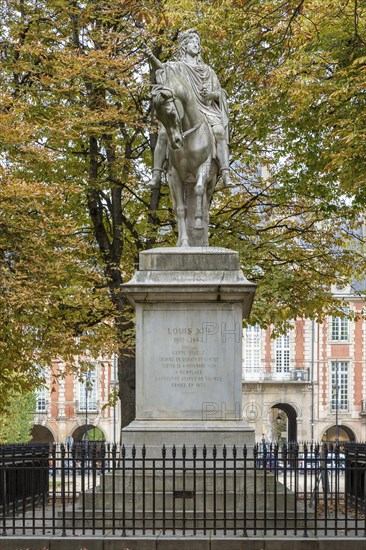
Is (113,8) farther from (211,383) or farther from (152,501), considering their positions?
(152,501)

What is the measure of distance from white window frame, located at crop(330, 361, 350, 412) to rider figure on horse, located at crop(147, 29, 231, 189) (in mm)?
53472

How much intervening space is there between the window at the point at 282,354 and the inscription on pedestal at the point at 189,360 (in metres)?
54.2

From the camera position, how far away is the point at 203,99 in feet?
42.0

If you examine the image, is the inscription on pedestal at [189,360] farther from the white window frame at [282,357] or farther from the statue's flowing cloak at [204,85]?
the white window frame at [282,357]

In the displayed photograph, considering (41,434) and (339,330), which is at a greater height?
(339,330)

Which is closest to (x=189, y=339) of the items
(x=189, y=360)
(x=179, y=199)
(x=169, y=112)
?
(x=189, y=360)

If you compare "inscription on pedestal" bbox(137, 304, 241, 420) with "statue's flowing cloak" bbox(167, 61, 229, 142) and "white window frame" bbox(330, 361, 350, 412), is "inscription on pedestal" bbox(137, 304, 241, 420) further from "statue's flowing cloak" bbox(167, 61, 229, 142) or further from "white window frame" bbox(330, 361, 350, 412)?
"white window frame" bbox(330, 361, 350, 412)

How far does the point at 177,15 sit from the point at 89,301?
5.86m

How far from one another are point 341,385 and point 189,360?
5513cm

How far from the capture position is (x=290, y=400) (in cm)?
6488

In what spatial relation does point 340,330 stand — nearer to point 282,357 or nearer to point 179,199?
point 282,357

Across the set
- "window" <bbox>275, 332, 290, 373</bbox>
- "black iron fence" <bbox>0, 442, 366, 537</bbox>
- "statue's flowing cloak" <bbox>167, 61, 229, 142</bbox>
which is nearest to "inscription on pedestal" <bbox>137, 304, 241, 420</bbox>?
"black iron fence" <bbox>0, 442, 366, 537</bbox>

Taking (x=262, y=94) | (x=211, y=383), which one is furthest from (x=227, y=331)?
(x=262, y=94)

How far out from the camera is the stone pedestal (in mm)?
11906
